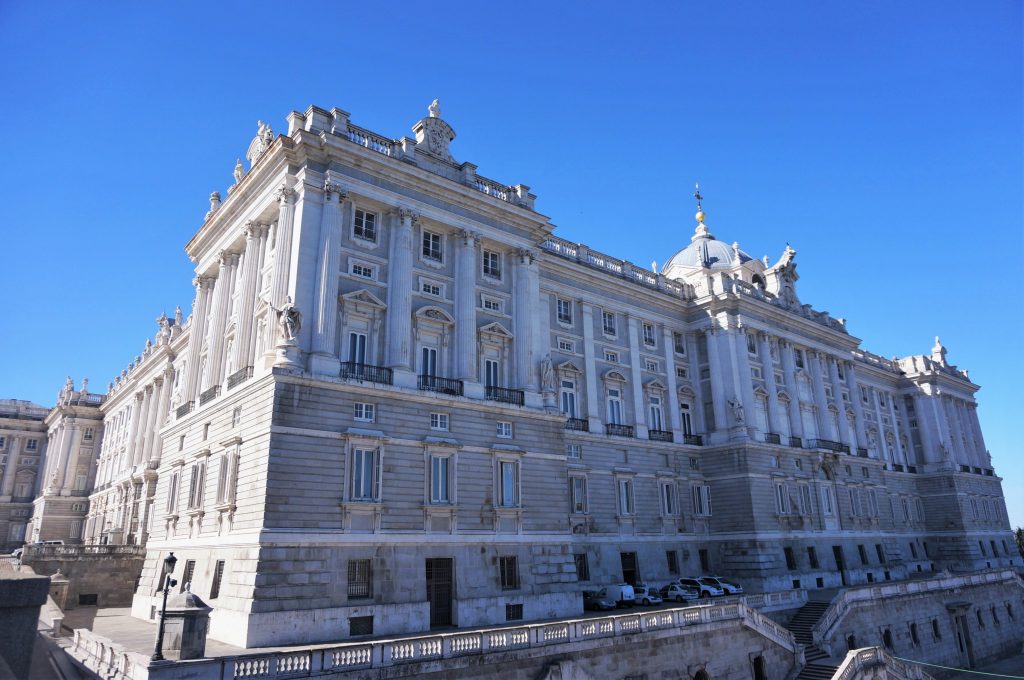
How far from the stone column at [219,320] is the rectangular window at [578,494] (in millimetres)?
20432

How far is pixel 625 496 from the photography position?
4275 cm

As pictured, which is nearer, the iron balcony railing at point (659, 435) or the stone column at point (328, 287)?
the stone column at point (328, 287)

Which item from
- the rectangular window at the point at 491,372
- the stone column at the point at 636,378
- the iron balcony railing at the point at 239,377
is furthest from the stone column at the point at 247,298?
the stone column at the point at 636,378

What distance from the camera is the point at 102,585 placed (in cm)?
4094

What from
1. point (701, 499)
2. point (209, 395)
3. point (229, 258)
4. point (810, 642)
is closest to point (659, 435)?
point (701, 499)

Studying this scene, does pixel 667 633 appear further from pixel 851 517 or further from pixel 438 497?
pixel 851 517

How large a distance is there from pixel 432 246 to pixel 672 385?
23.4m

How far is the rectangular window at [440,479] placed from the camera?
29.2 metres

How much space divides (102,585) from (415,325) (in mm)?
27111

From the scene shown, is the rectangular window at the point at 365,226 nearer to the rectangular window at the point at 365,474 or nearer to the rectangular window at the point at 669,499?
the rectangular window at the point at 365,474

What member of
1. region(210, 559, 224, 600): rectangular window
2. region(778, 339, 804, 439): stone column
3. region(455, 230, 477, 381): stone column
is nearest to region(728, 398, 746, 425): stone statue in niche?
region(778, 339, 804, 439): stone column

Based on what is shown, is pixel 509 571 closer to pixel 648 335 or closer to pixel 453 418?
pixel 453 418

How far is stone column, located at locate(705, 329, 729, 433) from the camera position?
160 feet

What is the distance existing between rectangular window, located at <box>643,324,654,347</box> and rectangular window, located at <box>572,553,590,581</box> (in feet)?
54.4
